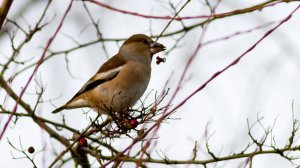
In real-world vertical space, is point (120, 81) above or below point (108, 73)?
below

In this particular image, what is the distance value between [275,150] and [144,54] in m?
2.53

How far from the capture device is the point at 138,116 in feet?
14.2

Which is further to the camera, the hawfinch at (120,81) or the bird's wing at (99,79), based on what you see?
the bird's wing at (99,79)

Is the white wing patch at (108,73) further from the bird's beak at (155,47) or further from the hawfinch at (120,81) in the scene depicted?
the bird's beak at (155,47)

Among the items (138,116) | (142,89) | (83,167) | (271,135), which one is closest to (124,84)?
(142,89)

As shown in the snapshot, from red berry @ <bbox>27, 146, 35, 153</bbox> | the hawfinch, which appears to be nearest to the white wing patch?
the hawfinch

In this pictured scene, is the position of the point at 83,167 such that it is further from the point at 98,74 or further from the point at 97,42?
the point at 97,42

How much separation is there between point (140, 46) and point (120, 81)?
87cm

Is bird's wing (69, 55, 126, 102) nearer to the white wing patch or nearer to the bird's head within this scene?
the white wing patch

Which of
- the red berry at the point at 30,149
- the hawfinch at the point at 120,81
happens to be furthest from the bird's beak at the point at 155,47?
the red berry at the point at 30,149

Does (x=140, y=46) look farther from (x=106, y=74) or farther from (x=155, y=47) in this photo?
(x=106, y=74)

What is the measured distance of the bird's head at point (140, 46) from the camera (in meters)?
6.36

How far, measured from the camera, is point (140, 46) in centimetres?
651

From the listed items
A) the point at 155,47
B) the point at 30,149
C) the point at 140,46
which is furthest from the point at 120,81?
the point at 30,149
